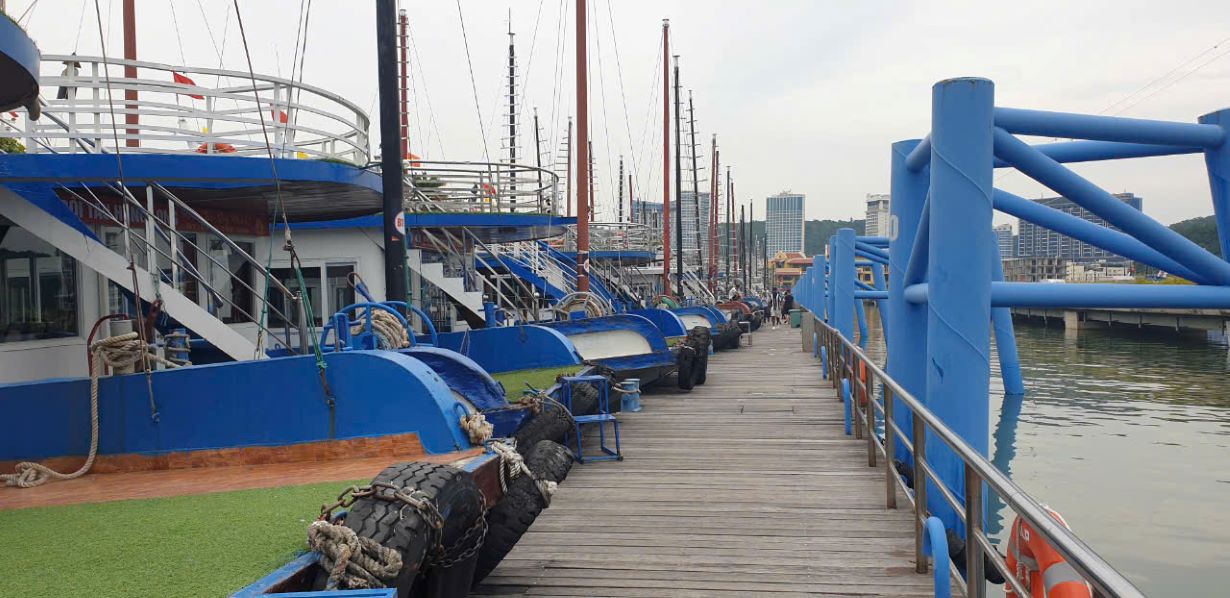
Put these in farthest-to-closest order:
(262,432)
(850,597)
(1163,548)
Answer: (1163,548) < (262,432) < (850,597)

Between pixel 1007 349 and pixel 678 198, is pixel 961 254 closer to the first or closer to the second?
pixel 1007 349

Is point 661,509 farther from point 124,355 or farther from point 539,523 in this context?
point 124,355

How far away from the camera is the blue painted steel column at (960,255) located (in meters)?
6.66

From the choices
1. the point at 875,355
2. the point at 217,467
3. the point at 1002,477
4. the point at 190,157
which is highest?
the point at 190,157

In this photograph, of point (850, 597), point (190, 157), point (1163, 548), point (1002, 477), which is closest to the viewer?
point (1002, 477)

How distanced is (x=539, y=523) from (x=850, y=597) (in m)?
2.79

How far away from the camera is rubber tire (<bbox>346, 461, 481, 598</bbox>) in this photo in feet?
12.6

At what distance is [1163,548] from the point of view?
11.0 m

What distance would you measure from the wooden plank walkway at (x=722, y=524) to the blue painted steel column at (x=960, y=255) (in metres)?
0.99

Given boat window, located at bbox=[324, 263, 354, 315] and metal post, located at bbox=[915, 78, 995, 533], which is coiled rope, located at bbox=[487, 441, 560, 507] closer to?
metal post, located at bbox=[915, 78, 995, 533]

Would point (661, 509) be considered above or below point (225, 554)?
below

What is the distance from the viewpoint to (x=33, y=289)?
27.6ft

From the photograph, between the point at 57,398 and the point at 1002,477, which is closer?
the point at 1002,477

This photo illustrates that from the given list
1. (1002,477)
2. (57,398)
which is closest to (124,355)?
(57,398)
